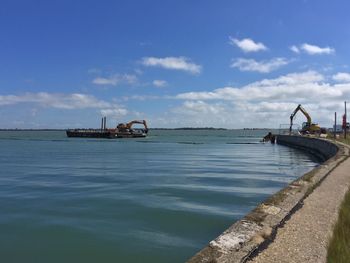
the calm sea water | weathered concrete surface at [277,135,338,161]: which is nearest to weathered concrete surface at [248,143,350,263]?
the calm sea water

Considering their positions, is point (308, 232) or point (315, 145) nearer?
point (308, 232)

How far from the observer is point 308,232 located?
8430 mm

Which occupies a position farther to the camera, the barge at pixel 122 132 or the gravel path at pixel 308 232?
the barge at pixel 122 132

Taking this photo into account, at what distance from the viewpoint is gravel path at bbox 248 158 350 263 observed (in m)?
7.01

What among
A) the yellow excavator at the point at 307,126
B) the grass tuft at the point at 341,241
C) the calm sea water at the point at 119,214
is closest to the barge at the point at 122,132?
the yellow excavator at the point at 307,126

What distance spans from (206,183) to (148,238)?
1086 cm

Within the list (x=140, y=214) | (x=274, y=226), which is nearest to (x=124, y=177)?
(x=140, y=214)

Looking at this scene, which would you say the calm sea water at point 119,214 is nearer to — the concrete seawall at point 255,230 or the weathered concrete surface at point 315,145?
the concrete seawall at point 255,230

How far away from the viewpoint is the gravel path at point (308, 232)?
701 cm

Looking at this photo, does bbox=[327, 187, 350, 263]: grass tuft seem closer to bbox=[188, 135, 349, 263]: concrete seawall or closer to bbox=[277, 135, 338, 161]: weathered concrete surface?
bbox=[188, 135, 349, 263]: concrete seawall

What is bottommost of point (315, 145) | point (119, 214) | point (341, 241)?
point (119, 214)

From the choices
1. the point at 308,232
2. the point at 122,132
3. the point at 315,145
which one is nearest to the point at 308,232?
the point at 308,232

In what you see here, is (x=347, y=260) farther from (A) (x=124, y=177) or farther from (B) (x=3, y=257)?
(A) (x=124, y=177)

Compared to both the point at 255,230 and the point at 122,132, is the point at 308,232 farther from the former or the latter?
the point at 122,132
